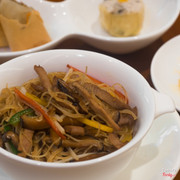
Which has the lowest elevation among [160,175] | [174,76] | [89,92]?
[174,76]

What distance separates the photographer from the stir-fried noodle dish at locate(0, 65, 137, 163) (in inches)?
35.9

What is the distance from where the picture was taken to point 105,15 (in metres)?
1.94

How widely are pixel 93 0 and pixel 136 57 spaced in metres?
0.79

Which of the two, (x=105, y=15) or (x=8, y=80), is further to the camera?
(x=105, y=15)

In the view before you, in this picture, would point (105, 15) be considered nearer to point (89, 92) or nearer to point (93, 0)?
point (93, 0)

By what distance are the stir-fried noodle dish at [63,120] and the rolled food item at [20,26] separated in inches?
28.0

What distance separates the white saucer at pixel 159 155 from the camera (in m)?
0.98

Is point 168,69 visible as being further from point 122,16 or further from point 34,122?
point 34,122

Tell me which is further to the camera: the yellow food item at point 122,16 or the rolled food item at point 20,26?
the yellow food item at point 122,16

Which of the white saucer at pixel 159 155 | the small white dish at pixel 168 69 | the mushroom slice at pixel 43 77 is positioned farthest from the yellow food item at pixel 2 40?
the white saucer at pixel 159 155

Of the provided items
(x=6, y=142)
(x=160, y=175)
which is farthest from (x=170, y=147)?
(x=6, y=142)

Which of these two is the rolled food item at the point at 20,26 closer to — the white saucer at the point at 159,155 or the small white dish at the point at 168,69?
the small white dish at the point at 168,69

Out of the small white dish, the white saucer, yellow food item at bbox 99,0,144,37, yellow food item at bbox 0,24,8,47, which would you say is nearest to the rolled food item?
yellow food item at bbox 0,24,8,47

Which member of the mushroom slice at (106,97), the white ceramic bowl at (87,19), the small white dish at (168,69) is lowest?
the small white dish at (168,69)
